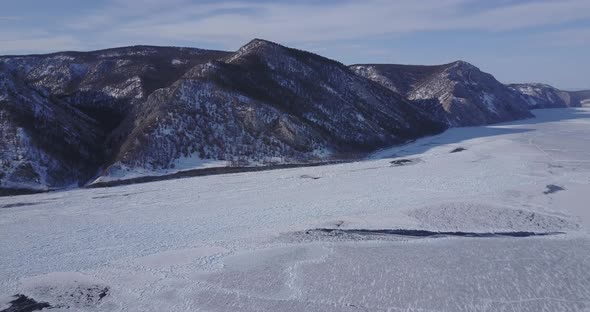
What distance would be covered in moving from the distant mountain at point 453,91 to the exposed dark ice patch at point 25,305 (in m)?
62.9

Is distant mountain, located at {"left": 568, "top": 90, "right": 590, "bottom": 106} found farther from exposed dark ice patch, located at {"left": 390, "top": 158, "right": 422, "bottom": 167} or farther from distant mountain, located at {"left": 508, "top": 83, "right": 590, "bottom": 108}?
exposed dark ice patch, located at {"left": 390, "top": 158, "right": 422, "bottom": 167}

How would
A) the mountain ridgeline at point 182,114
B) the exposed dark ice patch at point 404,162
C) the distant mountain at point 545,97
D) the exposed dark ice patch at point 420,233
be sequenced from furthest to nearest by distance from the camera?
the distant mountain at point 545,97 → the exposed dark ice patch at point 404,162 → the mountain ridgeline at point 182,114 → the exposed dark ice patch at point 420,233

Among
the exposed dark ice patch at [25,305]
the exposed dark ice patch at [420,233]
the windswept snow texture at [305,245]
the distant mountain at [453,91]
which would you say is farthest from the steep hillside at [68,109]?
the distant mountain at [453,91]

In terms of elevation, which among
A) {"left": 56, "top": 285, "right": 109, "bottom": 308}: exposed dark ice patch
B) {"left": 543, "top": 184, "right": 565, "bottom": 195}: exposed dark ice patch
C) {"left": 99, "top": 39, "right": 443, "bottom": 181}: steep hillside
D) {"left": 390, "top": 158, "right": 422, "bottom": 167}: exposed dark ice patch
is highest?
{"left": 99, "top": 39, "right": 443, "bottom": 181}: steep hillside

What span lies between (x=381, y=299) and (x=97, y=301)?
8404 millimetres

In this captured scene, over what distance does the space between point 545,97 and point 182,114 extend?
Answer: 112816 mm

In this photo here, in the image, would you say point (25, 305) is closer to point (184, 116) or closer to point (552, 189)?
point (552, 189)

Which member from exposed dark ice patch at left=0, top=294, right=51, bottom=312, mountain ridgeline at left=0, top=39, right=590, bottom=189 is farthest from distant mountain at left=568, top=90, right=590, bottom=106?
exposed dark ice patch at left=0, top=294, right=51, bottom=312

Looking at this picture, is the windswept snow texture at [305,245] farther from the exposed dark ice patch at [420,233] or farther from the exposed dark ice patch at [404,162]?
the exposed dark ice patch at [404,162]

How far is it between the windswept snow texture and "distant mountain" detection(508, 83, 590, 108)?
320 feet

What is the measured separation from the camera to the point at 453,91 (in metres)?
78.6

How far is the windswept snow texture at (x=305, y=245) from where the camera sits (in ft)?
47.9

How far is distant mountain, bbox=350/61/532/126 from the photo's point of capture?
7419 centimetres

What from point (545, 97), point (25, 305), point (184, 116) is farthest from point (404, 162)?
point (545, 97)
